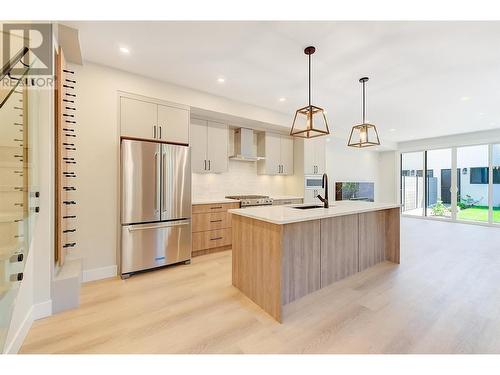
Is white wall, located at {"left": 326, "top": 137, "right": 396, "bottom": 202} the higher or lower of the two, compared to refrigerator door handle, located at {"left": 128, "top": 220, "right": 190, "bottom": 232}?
higher

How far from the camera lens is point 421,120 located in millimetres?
5414

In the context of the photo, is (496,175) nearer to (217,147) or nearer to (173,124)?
(217,147)

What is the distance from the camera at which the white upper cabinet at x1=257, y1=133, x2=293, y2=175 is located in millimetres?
5004

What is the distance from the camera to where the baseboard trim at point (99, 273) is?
9.18ft

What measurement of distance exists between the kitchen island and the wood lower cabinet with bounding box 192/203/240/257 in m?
1.27

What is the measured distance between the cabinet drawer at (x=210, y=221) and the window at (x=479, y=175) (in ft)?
24.9

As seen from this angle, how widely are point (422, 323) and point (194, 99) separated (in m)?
3.96

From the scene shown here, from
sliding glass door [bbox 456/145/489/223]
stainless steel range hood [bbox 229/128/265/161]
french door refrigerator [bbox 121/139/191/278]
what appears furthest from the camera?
sliding glass door [bbox 456/145/489/223]

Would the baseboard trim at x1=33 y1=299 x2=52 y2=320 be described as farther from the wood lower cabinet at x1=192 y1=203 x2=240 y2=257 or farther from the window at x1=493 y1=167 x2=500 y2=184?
the window at x1=493 y1=167 x2=500 y2=184

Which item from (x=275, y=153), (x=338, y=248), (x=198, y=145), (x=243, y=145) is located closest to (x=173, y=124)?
(x=198, y=145)

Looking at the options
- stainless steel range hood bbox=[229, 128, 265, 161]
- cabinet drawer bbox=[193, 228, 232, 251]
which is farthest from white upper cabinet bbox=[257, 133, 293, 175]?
cabinet drawer bbox=[193, 228, 232, 251]

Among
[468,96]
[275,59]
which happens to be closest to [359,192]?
[468,96]

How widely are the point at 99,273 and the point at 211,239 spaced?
5.35 feet

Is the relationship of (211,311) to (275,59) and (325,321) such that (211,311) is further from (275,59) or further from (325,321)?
(275,59)
